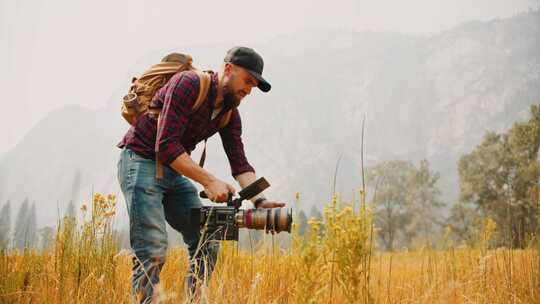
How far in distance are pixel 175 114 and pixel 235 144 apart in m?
0.85

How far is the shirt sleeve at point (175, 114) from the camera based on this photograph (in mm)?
2438

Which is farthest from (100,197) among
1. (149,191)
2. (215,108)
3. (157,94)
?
(215,108)

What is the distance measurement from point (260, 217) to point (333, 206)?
908mm

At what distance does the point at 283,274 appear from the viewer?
3.15 m

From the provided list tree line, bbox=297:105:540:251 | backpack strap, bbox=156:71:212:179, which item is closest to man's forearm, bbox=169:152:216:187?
backpack strap, bbox=156:71:212:179

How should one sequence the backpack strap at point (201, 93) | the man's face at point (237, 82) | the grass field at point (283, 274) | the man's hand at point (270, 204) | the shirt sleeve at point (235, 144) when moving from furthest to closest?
the shirt sleeve at point (235, 144) → the man's hand at point (270, 204) → the man's face at point (237, 82) → the backpack strap at point (201, 93) → the grass field at point (283, 274)

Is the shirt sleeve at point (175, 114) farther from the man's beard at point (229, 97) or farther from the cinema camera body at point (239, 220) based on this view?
the cinema camera body at point (239, 220)

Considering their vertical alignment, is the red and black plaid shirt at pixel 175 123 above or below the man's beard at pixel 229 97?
below

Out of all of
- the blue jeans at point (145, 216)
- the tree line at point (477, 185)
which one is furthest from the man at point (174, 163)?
the tree line at point (477, 185)

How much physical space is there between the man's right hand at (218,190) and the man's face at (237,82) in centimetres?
62

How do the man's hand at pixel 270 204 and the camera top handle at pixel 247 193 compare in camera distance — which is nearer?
the camera top handle at pixel 247 193

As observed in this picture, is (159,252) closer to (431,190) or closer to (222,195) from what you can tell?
(222,195)

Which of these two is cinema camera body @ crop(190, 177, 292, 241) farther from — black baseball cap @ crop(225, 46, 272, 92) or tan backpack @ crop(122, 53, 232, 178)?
black baseball cap @ crop(225, 46, 272, 92)

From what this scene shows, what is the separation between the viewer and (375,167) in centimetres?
5756
